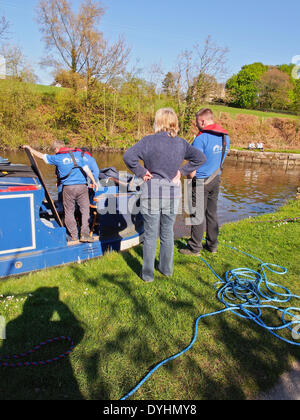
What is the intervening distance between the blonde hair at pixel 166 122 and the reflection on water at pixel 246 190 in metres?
4.97

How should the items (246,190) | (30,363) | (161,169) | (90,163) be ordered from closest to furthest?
(30,363)
(161,169)
(90,163)
(246,190)

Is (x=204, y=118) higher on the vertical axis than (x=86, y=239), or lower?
higher

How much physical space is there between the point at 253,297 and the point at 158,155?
211 cm

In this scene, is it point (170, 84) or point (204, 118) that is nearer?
point (204, 118)

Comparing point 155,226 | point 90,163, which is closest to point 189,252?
point 155,226

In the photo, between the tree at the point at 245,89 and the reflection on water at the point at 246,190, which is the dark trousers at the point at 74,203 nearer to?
the reflection on water at the point at 246,190

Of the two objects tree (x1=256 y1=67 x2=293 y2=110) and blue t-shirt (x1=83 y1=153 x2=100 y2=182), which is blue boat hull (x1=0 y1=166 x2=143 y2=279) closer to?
blue t-shirt (x1=83 y1=153 x2=100 y2=182)

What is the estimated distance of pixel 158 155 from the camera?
309 centimetres

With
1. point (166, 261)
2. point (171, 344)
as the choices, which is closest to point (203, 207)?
point (166, 261)

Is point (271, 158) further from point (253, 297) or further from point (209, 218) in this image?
point (253, 297)

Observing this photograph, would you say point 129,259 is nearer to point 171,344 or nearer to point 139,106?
point 171,344

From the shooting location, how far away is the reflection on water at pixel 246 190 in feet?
35.6

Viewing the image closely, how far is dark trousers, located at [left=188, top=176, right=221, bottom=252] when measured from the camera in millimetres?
4426
